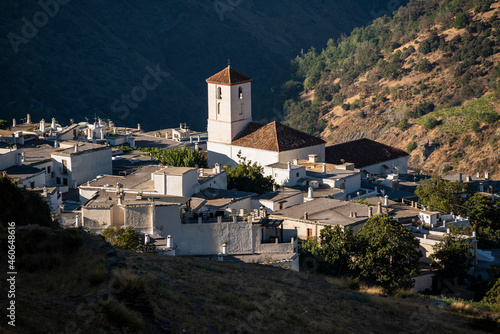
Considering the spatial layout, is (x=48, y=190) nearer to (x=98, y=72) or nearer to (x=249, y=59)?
(x=98, y=72)

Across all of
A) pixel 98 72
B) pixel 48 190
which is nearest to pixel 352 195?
pixel 48 190

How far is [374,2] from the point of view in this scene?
16838cm

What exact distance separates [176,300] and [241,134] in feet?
123

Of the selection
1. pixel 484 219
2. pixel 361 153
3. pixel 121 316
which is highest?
pixel 361 153

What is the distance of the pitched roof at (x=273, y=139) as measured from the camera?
163 feet

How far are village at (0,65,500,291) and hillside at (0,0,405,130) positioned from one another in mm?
43675

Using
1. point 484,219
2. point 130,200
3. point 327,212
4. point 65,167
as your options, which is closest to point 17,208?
point 130,200

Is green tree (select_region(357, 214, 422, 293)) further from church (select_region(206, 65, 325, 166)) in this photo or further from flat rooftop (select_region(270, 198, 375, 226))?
church (select_region(206, 65, 325, 166))

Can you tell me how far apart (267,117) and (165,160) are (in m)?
67.0

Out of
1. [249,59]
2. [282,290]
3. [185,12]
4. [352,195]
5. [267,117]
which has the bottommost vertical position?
[282,290]

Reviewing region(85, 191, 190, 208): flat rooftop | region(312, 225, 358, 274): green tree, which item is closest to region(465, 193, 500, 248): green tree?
region(312, 225, 358, 274): green tree

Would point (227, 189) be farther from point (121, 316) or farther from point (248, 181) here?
point (121, 316)
